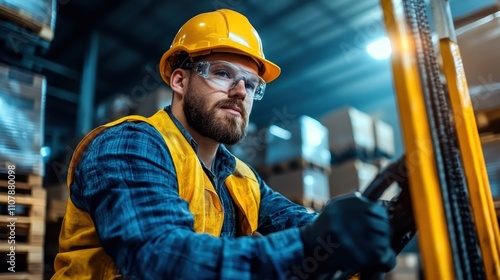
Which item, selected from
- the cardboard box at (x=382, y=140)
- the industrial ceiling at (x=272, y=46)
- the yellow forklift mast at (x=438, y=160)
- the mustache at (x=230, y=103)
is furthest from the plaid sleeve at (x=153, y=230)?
the cardboard box at (x=382, y=140)

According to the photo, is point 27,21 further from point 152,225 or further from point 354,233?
point 354,233

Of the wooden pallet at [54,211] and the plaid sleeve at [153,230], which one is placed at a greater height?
the wooden pallet at [54,211]

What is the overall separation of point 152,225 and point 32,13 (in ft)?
9.63

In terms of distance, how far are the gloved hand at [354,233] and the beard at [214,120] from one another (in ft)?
3.27

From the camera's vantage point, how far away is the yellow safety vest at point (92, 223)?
70.0 inches

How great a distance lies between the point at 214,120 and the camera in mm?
2201

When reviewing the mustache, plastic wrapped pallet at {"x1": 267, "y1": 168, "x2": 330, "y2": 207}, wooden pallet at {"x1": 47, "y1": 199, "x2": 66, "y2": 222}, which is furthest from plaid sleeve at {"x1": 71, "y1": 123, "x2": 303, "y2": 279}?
plastic wrapped pallet at {"x1": 267, "y1": 168, "x2": 330, "y2": 207}

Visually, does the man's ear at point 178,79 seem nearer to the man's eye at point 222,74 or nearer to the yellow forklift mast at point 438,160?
the man's eye at point 222,74

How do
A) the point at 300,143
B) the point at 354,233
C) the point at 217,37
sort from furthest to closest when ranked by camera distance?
1. the point at 300,143
2. the point at 217,37
3. the point at 354,233

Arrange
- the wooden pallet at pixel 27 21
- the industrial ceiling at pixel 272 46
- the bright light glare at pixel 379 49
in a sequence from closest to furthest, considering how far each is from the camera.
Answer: the wooden pallet at pixel 27 21 < the industrial ceiling at pixel 272 46 < the bright light glare at pixel 379 49

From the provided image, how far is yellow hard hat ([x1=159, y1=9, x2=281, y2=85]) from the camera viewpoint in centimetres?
230

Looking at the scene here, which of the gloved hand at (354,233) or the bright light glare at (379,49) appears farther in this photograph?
the bright light glare at (379,49)

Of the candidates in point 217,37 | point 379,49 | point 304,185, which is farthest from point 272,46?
point 217,37

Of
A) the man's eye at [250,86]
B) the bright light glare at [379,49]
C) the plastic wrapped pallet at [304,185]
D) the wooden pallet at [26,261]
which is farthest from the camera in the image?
the bright light glare at [379,49]
